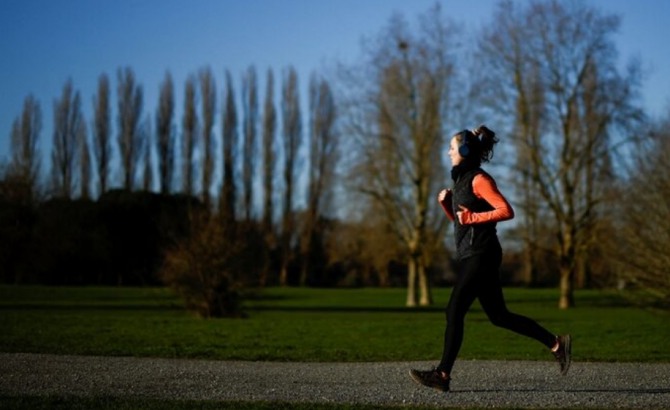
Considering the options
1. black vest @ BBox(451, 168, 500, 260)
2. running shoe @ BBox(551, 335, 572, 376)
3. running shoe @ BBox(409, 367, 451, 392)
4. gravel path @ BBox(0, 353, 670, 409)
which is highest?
black vest @ BBox(451, 168, 500, 260)

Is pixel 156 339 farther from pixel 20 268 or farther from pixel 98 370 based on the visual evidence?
pixel 20 268

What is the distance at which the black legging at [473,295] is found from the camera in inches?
330

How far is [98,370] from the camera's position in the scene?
10367 mm

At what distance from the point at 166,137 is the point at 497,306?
208 ft

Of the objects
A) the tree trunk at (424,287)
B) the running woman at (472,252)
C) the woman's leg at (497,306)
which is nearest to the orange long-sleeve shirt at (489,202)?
the running woman at (472,252)

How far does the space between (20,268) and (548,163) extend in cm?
2625

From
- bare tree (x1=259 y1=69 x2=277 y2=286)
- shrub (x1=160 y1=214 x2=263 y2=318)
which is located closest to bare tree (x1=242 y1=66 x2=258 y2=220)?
bare tree (x1=259 y1=69 x2=277 y2=286)

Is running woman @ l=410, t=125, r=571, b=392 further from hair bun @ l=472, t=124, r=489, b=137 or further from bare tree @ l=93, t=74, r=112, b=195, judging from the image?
bare tree @ l=93, t=74, r=112, b=195

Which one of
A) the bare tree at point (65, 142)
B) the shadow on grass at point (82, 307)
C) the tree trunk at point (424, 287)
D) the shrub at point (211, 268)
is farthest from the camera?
the bare tree at point (65, 142)

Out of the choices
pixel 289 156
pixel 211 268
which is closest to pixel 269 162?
pixel 289 156

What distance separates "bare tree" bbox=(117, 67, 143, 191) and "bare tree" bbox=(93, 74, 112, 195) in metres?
0.91

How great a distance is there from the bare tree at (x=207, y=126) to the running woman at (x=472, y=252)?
195ft

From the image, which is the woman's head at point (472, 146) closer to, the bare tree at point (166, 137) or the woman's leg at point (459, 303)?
the woman's leg at point (459, 303)

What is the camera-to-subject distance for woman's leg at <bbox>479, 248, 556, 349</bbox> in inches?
333
